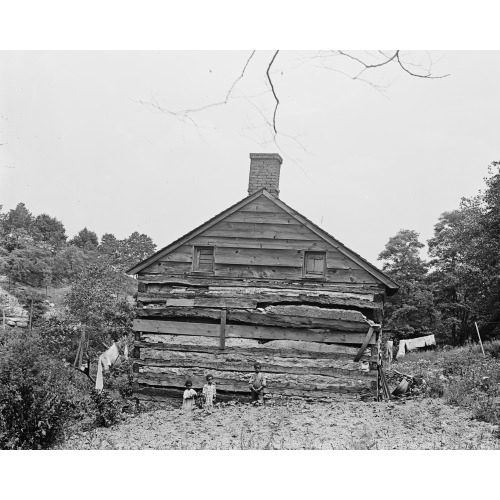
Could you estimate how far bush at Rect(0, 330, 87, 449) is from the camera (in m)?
9.73

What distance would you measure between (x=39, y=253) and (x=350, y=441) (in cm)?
1547

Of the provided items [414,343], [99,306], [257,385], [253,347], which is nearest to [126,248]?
[99,306]

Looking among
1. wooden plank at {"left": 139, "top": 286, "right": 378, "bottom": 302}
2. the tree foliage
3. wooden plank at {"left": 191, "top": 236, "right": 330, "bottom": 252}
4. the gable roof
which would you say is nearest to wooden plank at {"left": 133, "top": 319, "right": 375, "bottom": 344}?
wooden plank at {"left": 139, "top": 286, "right": 378, "bottom": 302}

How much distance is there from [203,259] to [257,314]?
2027mm

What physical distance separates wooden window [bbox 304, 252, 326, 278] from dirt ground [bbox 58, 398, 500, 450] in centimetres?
327

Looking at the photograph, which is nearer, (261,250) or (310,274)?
(310,274)

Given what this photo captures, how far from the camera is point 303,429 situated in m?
11.2

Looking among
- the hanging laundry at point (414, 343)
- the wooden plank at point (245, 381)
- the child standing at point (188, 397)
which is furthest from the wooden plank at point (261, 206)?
the hanging laundry at point (414, 343)

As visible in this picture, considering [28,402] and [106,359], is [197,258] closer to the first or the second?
[106,359]

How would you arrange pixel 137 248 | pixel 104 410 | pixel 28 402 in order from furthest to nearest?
1. pixel 137 248
2. pixel 104 410
3. pixel 28 402

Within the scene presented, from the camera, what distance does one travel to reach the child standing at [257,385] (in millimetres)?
14492

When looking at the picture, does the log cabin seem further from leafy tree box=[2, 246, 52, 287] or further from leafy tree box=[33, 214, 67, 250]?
leafy tree box=[2, 246, 52, 287]

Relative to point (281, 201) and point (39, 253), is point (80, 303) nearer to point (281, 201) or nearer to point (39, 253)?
point (39, 253)
